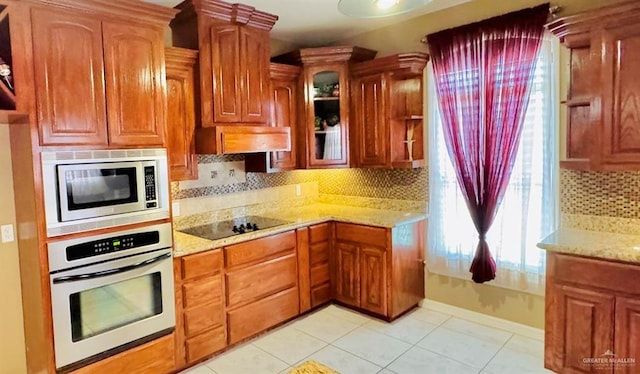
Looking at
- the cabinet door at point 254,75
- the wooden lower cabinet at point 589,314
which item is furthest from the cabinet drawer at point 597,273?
the cabinet door at point 254,75

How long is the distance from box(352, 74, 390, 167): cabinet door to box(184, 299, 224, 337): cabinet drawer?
6.04 ft

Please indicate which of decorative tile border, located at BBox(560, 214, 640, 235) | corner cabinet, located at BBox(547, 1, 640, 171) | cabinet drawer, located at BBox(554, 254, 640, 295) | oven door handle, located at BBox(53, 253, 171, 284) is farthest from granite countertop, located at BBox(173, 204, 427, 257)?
corner cabinet, located at BBox(547, 1, 640, 171)

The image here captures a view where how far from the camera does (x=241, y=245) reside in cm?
316

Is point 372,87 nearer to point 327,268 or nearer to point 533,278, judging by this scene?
point 327,268

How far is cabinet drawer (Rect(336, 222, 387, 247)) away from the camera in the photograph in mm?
3506

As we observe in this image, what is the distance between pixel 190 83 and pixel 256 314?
186 centimetres

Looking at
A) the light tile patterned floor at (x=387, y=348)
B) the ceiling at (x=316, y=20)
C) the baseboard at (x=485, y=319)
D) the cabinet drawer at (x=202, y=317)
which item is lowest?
the light tile patterned floor at (x=387, y=348)

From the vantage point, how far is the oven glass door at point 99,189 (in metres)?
2.25

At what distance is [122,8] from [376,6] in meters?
1.51

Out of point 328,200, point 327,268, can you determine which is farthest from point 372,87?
point 327,268

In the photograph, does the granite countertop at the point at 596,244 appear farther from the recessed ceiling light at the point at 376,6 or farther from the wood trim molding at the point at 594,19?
the recessed ceiling light at the point at 376,6

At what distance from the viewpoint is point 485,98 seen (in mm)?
3211

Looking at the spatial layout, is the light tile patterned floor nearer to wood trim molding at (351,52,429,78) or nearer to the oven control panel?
the oven control panel

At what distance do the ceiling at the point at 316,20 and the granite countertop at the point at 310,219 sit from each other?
1.74 metres
